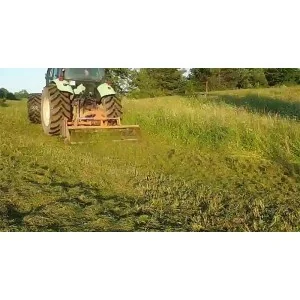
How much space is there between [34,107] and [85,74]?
0.62 meters

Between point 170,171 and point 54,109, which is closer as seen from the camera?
point 170,171

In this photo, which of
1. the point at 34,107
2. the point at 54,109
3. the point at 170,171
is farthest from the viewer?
the point at 54,109

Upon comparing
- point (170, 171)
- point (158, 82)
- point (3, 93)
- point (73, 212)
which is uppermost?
point (158, 82)

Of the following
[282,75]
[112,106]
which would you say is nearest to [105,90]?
[112,106]

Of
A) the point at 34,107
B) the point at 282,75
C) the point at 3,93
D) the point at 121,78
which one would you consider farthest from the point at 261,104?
the point at 3,93

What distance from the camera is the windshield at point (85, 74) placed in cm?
525

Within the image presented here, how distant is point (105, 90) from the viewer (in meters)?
5.46

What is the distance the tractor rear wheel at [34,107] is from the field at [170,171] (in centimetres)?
6

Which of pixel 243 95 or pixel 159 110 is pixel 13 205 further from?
pixel 243 95

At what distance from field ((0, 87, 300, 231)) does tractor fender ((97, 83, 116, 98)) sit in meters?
0.21

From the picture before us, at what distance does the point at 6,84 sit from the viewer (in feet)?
16.6

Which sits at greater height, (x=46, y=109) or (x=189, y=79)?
(x=189, y=79)

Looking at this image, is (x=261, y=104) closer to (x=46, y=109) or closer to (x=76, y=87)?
(x=76, y=87)

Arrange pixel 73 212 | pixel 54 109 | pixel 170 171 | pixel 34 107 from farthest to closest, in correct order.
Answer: pixel 54 109 < pixel 34 107 < pixel 170 171 < pixel 73 212
